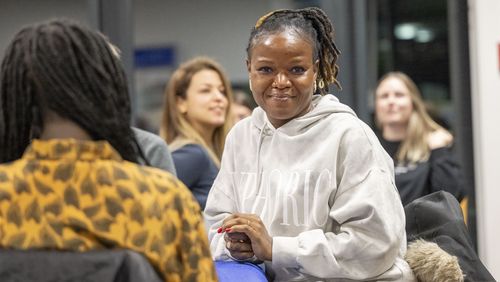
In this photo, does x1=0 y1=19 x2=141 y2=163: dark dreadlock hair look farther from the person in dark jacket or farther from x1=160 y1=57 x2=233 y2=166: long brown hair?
x1=160 y1=57 x2=233 y2=166: long brown hair

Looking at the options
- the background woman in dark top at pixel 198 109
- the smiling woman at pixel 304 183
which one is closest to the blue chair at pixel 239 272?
the smiling woman at pixel 304 183

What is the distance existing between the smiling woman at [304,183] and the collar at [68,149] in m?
0.61

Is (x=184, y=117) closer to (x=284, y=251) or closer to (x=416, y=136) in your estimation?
(x=416, y=136)

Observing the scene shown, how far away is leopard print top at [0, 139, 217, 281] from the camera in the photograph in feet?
6.04

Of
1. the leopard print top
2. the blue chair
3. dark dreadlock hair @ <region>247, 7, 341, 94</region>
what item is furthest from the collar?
dark dreadlock hair @ <region>247, 7, 341, 94</region>

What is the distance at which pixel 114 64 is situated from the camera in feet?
6.40

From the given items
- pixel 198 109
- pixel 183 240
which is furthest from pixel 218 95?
pixel 183 240

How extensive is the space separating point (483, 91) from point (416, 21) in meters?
3.75

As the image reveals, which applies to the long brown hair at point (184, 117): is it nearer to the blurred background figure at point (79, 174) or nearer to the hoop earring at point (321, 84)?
the hoop earring at point (321, 84)

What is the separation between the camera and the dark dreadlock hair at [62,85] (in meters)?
1.87

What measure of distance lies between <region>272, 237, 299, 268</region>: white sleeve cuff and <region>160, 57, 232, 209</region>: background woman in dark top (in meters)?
1.89

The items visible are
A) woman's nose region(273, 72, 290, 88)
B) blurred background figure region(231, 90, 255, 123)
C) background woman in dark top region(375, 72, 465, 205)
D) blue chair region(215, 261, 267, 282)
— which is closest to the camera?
blue chair region(215, 261, 267, 282)

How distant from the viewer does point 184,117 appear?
4.66 metres

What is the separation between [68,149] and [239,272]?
701 millimetres
